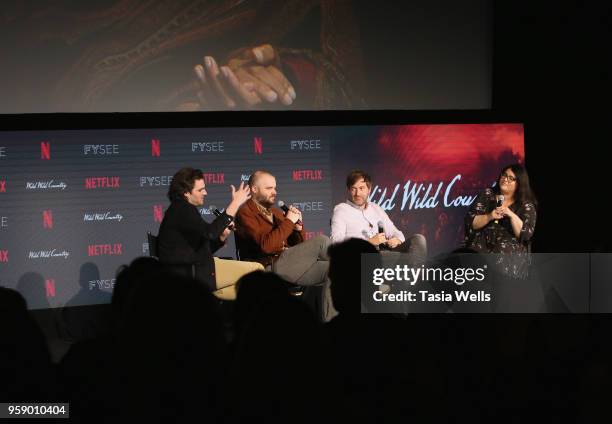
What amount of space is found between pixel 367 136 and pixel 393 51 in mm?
852

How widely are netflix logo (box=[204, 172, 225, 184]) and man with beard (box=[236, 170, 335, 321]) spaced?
0.99m

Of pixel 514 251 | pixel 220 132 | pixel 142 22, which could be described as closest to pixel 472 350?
pixel 514 251

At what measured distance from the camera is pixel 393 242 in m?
5.61

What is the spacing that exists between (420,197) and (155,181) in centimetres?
210

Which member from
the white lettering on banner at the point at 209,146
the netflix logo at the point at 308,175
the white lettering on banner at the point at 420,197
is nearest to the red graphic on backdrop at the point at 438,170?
the white lettering on banner at the point at 420,197

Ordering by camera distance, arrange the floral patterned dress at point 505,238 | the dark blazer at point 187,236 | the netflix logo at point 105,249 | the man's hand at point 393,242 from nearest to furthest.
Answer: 1. the dark blazer at point 187,236
2. the man's hand at point 393,242
3. the floral patterned dress at point 505,238
4. the netflix logo at point 105,249

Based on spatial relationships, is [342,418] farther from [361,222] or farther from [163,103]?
[163,103]

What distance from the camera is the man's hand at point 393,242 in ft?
18.4

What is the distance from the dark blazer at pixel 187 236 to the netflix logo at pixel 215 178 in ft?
4.63

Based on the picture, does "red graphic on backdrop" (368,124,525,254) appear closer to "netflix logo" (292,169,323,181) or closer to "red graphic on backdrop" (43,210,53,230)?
"netflix logo" (292,169,323,181)

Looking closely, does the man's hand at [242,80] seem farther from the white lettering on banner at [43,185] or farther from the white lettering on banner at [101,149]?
the white lettering on banner at [43,185]

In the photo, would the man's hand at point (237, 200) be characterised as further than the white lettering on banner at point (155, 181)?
No

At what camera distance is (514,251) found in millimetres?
5879

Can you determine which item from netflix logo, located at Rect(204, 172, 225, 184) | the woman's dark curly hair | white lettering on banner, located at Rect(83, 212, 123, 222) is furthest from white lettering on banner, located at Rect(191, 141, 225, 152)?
the woman's dark curly hair
